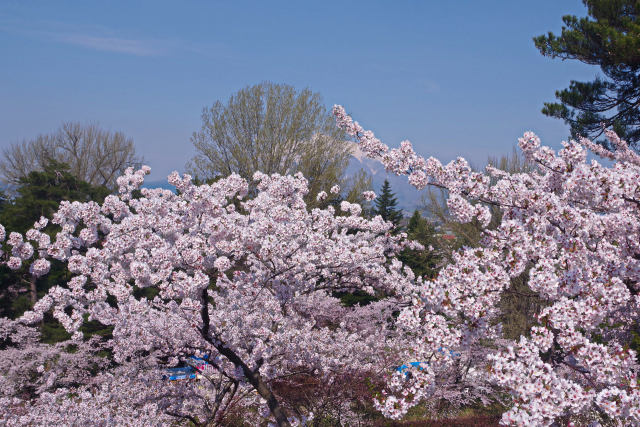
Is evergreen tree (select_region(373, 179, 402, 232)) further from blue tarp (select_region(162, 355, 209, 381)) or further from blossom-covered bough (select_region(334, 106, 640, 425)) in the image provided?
blossom-covered bough (select_region(334, 106, 640, 425))

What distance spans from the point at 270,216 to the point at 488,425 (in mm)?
7178

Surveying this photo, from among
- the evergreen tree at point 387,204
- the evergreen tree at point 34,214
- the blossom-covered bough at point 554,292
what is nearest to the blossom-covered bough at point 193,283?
the blossom-covered bough at point 554,292

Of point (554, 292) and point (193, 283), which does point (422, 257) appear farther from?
point (554, 292)

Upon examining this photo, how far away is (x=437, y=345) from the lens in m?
3.58

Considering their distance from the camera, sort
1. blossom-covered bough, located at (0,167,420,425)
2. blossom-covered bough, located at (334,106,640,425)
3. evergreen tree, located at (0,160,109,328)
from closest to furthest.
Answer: blossom-covered bough, located at (334,106,640,425) < blossom-covered bough, located at (0,167,420,425) < evergreen tree, located at (0,160,109,328)

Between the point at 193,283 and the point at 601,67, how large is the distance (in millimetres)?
16821

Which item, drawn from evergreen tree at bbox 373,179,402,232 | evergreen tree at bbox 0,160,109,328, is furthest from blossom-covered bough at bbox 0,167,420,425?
evergreen tree at bbox 373,179,402,232

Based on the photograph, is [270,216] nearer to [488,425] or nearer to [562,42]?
[488,425]

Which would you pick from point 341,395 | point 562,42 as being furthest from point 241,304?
point 562,42

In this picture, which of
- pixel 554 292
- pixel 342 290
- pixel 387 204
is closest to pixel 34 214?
pixel 342 290

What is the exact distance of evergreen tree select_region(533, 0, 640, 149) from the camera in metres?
15.7

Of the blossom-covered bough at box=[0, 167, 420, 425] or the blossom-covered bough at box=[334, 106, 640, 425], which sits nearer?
the blossom-covered bough at box=[334, 106, 640, 425]

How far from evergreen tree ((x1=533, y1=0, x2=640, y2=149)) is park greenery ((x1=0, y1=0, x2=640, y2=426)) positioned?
0.07 meters

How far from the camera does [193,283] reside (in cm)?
578
